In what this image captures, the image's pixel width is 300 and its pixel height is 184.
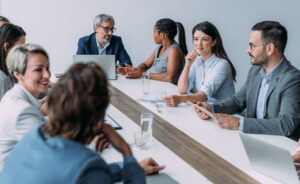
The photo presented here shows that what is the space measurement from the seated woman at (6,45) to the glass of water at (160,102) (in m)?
1.02

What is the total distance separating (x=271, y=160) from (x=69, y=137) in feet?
2.86

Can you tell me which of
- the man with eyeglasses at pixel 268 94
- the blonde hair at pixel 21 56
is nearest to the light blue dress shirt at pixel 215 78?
the man with eyeglasses at pixel 268 94

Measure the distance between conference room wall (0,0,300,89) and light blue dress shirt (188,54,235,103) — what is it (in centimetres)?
241

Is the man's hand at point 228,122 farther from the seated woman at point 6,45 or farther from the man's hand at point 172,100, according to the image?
the seated woman at point 6,45

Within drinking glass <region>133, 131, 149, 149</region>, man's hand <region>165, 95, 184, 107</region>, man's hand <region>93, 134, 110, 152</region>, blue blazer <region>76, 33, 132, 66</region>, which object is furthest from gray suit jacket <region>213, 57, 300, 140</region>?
blue blazer <region>76, 33, 132, 66</region>

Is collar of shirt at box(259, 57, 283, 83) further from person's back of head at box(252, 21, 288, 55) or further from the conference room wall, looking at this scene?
the conference room wall

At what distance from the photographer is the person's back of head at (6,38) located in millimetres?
2165

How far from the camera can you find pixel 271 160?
1.34m

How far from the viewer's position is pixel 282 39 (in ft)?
6.98

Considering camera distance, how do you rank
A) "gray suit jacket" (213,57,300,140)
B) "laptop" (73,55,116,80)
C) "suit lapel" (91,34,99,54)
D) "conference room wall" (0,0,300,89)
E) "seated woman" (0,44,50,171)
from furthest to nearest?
"conference room wall" (0,0,300,89), "suit lapel" (91,34,99,54), "laptop" (73,55,116,80), "gray suit jacket" (213,57,300,140), "seated woman" (0,44,50,171)

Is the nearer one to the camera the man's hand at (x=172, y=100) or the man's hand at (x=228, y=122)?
the man's hand at (x=228, y=122)

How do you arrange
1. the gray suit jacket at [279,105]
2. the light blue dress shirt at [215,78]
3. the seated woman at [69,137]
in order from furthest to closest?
the light blue dress shirt at [215,78] → the gray suit jacket at [279,105] → the seated woman at [69,137]

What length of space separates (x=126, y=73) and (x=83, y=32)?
2090 mm

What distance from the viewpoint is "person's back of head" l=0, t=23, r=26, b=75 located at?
7.10 ft
